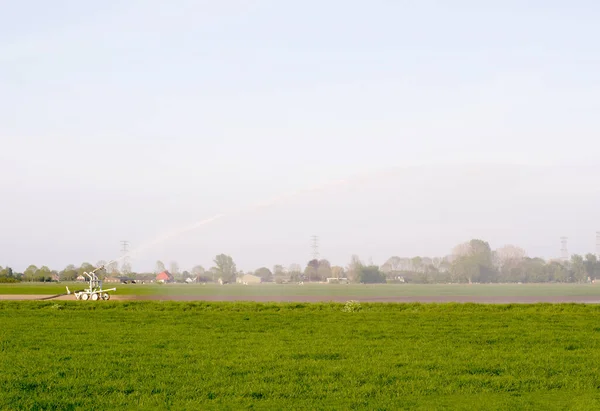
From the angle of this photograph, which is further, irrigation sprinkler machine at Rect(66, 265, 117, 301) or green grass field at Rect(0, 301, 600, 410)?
irrigation sprinkler machine at Rect(66, 265, 117, 301)

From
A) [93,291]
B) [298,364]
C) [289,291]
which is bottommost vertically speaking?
[289,291]

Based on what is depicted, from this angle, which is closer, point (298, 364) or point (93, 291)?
point (298, 364)

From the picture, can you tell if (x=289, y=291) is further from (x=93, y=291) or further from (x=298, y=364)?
(x=298, y=364)

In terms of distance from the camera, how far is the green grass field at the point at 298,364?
14047 millimetres

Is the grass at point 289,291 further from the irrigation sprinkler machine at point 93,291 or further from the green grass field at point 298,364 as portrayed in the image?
the green grass field at point 298,364

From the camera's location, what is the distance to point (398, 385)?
15.6m

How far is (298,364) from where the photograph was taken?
733 inches

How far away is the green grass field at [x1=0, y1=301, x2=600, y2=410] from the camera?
46.1ft

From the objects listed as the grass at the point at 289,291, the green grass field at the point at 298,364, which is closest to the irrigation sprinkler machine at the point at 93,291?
the grass at the point at 289,291

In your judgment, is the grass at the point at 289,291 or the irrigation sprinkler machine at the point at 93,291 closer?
the irrigation sprinkler machine at the point at 93,291

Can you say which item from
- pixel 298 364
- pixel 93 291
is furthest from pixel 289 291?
pixel 298 364

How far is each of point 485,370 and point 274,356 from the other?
19.7 feet

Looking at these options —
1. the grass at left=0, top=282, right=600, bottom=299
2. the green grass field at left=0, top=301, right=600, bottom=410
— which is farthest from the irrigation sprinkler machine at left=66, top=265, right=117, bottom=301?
the green grass field at left=0, top=301, right=600, bottom=410

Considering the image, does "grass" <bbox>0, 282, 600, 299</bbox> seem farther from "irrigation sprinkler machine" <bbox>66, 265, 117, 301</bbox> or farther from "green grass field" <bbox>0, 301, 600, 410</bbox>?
"green grass field" <bbox>0, 301, 600, 410</bbox>
